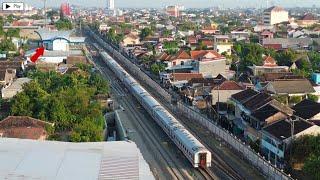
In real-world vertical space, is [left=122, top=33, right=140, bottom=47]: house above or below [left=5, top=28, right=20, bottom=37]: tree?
below

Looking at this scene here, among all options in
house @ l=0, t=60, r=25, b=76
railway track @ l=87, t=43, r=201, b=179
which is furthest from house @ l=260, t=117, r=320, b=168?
house @ l=0, t=60, r=25, b=76

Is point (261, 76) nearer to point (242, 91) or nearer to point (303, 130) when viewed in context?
point (242, 91)

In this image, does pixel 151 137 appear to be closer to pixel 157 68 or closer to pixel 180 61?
pixel 180 61

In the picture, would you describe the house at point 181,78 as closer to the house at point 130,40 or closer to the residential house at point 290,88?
the residential house at point 290,88

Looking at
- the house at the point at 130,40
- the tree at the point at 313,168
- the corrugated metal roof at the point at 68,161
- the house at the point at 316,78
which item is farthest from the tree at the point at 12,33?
the corrugated metal roof at the point at 68,161

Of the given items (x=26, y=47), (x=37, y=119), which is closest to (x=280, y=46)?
(x=26, y=47)

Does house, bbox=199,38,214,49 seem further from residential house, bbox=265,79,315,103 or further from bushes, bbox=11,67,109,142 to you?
bushes, bbox=11,67,109,142

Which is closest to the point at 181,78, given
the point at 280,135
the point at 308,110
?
the point at 308,110
